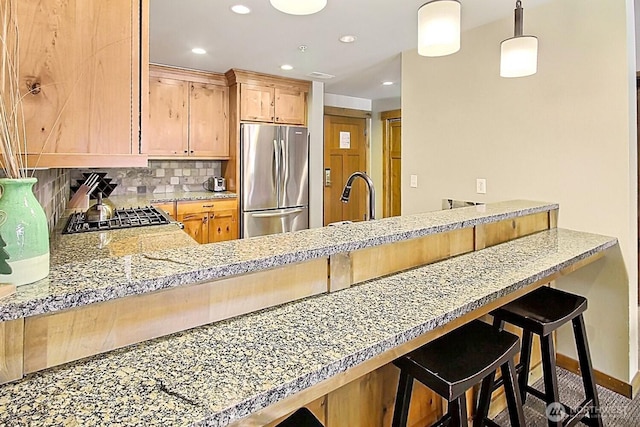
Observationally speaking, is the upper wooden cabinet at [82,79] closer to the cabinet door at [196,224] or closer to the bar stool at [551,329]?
the bar stool at [551,329]

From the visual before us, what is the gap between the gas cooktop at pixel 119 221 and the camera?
2.48 meters

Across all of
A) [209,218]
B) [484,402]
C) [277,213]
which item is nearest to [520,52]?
[484,402]

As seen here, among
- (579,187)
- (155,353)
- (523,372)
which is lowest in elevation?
(523,372)

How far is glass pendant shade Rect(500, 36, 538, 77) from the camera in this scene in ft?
6.61

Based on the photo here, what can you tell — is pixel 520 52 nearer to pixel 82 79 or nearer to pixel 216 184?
pixel 82 79

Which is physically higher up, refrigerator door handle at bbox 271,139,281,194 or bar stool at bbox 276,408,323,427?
refrigerator door handle at bbox 271,139,281,194

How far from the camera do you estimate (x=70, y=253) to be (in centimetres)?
180

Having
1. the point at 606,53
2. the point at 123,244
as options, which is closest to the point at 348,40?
the point at 606,53

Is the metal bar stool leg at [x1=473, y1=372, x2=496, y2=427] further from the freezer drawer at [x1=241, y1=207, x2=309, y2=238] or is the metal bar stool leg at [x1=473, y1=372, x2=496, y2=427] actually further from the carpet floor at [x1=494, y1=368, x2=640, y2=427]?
the freezer drawer at [x1=241, y1=207, x2=309, y2=238]

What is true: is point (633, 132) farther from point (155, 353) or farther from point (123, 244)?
point (123, 244)

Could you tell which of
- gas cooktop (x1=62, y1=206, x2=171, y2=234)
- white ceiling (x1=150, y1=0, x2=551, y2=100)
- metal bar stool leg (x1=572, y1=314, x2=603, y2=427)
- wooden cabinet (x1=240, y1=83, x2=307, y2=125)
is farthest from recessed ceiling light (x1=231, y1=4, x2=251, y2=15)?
metal bar stool leg (x1=572, y1=314, x2=603, y2=427)

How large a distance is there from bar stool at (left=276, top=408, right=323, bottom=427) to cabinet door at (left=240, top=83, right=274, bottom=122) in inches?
154

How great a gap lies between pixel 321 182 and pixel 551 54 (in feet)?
9.86

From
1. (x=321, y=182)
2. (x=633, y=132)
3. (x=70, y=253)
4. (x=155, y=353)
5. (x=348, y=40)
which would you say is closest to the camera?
(x=155, y=353)
